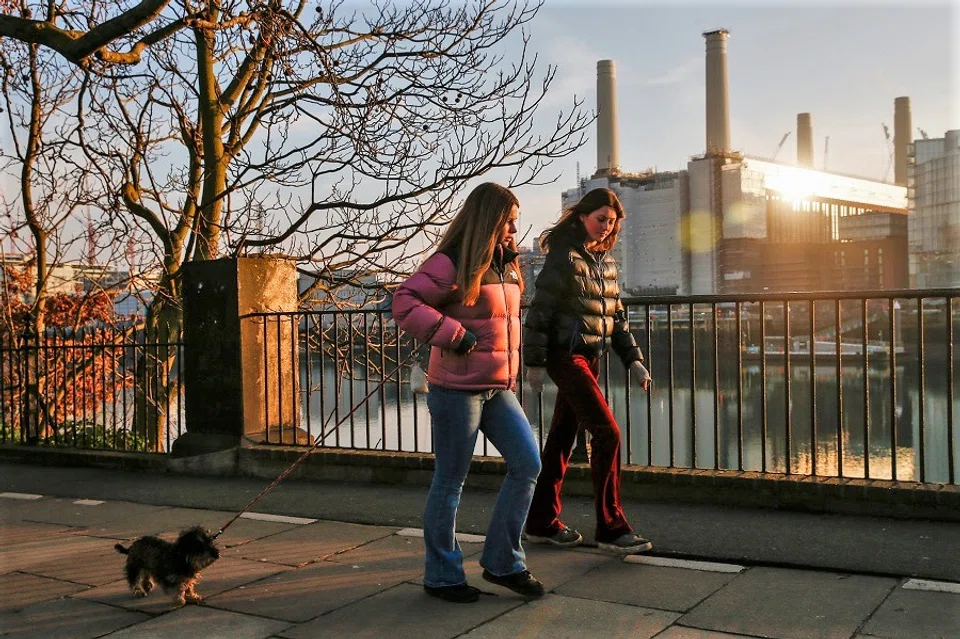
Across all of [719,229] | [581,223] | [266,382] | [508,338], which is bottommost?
[266,382]

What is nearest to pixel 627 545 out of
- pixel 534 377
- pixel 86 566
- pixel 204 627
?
pixel 534 377

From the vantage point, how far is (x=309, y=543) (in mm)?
5016

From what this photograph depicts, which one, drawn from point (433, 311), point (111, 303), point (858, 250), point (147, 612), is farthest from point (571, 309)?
point (858, 250)

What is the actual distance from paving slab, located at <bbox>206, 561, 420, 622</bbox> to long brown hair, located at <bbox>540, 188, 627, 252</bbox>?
1788 mm

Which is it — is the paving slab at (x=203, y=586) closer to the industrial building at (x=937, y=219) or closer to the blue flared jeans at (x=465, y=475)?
the blue flared jeans at (x=465, y=475)

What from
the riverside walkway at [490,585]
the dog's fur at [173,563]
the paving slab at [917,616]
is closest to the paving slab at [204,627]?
the riverside walkway at [490,585]

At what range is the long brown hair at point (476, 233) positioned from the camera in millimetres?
3820

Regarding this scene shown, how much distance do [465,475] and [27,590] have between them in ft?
7.02

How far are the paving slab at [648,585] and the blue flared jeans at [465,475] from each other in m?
0.35

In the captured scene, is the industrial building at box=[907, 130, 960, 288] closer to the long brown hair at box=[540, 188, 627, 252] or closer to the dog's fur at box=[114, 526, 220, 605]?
the long brown hair at box=[540, 188, 627, 252]

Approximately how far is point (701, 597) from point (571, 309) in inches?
59.5

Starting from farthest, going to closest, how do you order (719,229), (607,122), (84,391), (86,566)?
(607,122) < (719,229) < (84,391) < (86,566)

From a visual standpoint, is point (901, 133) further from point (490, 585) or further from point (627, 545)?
point (490, 585)

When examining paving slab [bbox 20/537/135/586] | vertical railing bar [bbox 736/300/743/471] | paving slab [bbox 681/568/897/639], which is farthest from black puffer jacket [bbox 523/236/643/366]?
paving slab [bbox 20/537/135/586]
